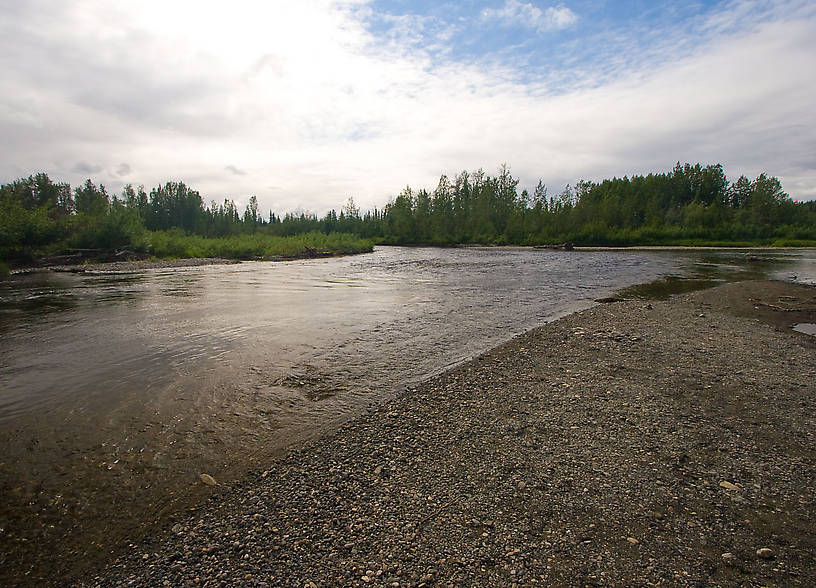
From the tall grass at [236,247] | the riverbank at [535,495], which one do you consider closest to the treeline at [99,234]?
the tall grass at [236,247]

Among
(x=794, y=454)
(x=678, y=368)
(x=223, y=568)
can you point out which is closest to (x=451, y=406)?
(x=223, y=568)

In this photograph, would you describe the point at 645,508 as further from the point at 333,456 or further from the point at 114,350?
the point at 114,350

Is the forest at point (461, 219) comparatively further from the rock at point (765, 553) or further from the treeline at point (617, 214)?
the rock at point (765, 553)

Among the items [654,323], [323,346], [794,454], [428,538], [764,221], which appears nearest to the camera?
[428,538]

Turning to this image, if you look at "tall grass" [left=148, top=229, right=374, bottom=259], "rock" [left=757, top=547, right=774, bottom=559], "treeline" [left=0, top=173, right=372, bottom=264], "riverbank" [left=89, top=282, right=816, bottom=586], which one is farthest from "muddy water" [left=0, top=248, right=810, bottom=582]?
"tall grass" [left=148, top=229, right=374, bottom=259]

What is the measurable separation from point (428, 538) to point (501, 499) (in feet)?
3.50

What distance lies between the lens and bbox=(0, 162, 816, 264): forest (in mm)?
45594

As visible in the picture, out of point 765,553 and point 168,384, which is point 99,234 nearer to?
point 168,384

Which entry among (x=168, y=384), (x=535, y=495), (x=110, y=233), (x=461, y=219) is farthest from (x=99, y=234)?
(x=461, y=219)

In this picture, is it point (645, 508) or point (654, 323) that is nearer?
Answer: point (645, 508)

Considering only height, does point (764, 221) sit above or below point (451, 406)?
above

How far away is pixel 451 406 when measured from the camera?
23.9 feet

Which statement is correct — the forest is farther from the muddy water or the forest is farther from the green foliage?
the muddy water

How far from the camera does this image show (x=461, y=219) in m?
121
